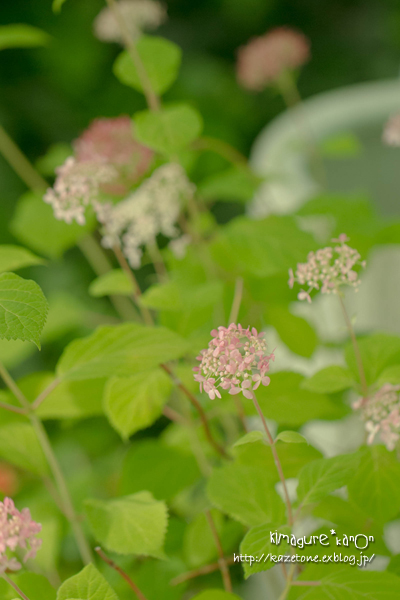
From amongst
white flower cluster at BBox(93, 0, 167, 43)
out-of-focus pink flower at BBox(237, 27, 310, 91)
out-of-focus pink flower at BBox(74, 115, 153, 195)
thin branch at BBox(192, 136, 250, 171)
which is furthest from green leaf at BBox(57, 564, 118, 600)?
out-of-focus pink flower at BBox(237, 27, 310, 91)

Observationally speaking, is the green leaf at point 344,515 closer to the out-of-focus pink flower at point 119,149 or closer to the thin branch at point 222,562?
the thin branch at point 222,562

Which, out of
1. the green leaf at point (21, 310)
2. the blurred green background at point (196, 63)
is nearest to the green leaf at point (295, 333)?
the green leaf at point (21, 310)

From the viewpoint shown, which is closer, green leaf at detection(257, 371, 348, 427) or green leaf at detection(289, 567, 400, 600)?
green leaf at detection(289, 567, 400, 600)

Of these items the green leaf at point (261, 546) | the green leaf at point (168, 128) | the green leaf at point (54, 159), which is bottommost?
the green leaf at point (261, 546)

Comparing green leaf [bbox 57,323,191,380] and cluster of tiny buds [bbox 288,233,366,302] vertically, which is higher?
cluster of tiny buds [bbox 288,233,366,302]

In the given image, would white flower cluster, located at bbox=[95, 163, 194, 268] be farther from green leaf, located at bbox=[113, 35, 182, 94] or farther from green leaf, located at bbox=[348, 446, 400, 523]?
green leaf, located at bbox=[348, 446, 400, 523]

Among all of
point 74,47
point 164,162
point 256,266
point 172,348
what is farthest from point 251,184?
point 74,47
